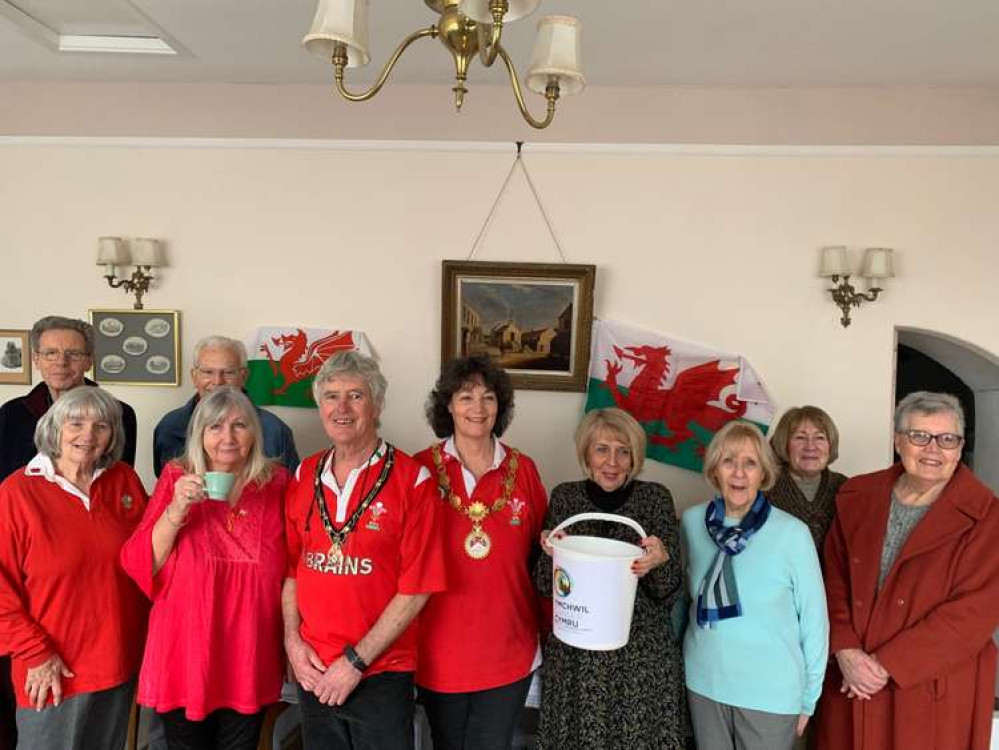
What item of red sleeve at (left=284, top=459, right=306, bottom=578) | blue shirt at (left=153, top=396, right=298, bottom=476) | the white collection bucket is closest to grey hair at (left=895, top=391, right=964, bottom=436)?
the white collection bucket

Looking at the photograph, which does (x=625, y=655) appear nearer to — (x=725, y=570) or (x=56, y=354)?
(x=725, y=570)

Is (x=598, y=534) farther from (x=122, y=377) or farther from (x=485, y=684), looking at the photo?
(x=122, y=377)

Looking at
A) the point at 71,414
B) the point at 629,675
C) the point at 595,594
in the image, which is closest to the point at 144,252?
the point at 71,414

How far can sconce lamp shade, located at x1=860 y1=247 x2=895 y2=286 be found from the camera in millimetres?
3254

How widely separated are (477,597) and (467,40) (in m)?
1.50

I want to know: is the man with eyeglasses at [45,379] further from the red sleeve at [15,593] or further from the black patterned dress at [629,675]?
A: the black patterned dress at [629,675]

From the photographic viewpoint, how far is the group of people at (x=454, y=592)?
1.88 meters

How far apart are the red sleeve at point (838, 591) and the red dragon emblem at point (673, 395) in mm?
1152

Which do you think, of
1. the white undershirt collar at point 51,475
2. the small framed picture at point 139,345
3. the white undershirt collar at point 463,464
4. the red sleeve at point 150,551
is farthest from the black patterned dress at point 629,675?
the small framed picture at point 139,345

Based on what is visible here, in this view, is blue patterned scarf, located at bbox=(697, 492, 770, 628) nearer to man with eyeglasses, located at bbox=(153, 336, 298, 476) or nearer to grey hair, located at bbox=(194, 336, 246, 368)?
man with eyeglasses, located at bbox=(153, 336, 298, 476)

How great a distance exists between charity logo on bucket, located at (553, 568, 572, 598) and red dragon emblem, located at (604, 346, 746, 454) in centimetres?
→ 159

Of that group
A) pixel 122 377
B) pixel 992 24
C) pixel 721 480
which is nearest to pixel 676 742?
pixel 721 480

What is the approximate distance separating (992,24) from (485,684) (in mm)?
3138

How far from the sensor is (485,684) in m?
2.03
